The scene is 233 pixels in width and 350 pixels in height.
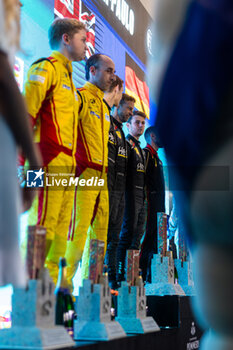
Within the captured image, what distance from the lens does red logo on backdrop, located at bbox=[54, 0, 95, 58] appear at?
3.55 m

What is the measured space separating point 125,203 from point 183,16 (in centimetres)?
331

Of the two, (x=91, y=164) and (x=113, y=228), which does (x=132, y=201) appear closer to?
(x=113, y=228)

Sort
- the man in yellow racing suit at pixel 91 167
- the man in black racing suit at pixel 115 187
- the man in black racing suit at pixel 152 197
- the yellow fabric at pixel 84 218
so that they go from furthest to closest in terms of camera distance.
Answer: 1. the man in black racing suit at pixel 152 197
2. the man in black racing suit at pixel 115 187
3. the man in yellow racing suit at pixel 91 167
4. the yellow fabric at pixel 84 218

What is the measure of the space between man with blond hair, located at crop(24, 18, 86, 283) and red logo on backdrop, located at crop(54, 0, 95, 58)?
933 mm

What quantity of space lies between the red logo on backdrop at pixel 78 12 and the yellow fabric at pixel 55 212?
148 centimetres

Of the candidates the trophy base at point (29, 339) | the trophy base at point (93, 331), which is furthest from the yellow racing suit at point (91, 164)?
the trophy base at point (29, 339)

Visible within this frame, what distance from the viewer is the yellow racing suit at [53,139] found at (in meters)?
2.37

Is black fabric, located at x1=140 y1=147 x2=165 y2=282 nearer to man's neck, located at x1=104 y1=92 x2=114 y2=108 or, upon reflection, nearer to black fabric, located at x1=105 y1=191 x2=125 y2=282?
black fabric, located at x1=105 y1=191 x2=125 y2=282

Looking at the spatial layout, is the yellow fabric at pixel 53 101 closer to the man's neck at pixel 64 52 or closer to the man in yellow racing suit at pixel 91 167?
the man's neck at pixel 64 52

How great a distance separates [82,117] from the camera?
2.95m

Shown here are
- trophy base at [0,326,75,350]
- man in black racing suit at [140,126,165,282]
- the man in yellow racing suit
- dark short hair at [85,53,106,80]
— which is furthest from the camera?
man in black racing suit at [140,126,165,282]

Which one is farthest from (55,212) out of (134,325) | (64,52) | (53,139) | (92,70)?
(92,70)

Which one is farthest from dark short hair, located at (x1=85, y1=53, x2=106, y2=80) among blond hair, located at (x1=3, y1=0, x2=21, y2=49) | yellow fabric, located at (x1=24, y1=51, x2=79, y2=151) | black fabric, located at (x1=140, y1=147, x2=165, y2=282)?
blond hair, located at (x1=3, y1=0, x2=21, y2=49)

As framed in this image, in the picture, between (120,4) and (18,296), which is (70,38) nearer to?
(18,296)
